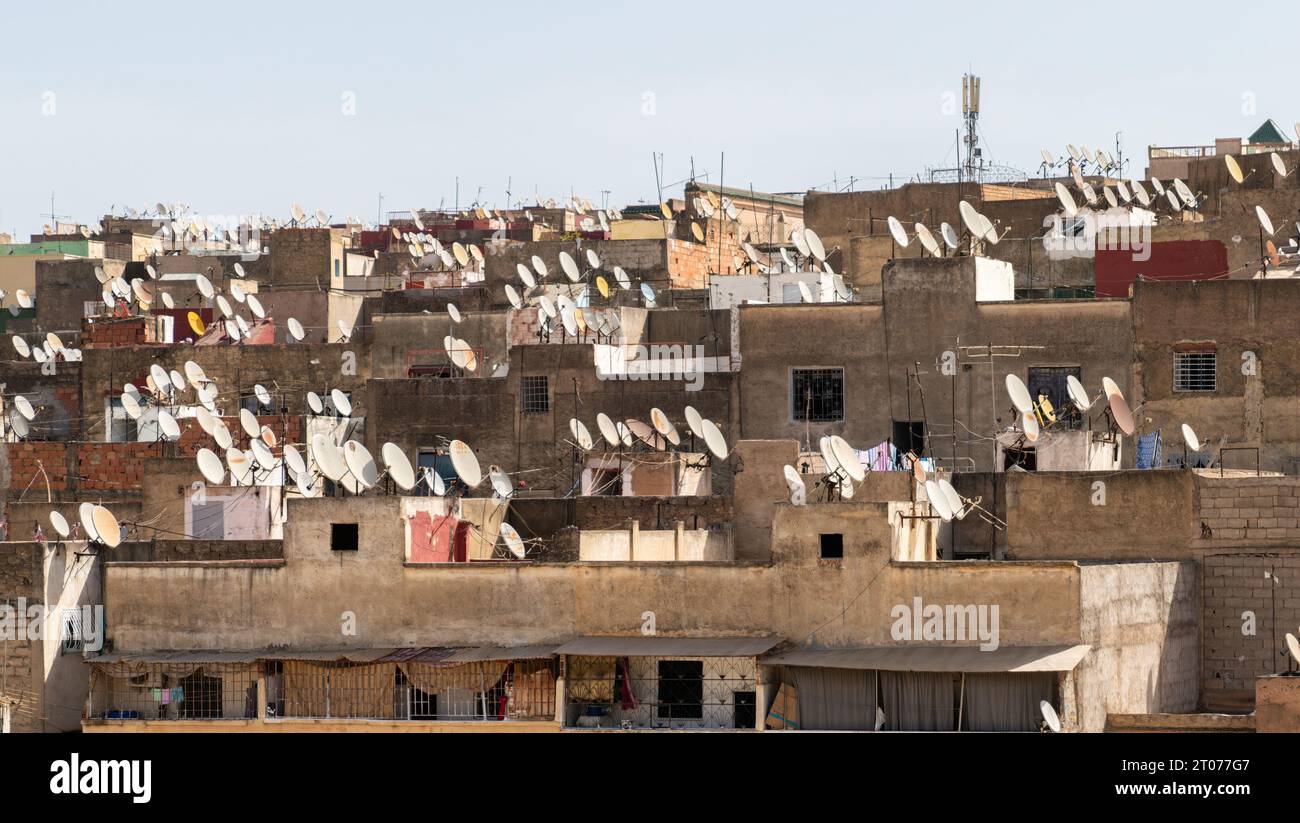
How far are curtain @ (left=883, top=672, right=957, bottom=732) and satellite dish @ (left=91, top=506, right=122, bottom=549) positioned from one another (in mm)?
11264

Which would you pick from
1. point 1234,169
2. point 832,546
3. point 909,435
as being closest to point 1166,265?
point 1234,169

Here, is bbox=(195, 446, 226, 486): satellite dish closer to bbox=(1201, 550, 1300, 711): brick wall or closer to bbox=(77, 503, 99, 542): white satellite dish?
bbox=(77, 503, 99, 542): white satellite dish

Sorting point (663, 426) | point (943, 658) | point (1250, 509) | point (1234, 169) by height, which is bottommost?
point (943, 658)

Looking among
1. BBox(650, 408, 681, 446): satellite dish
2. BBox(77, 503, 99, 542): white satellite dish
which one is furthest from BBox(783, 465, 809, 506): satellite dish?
BBox(77, 503, 99, 542): white satellite dish

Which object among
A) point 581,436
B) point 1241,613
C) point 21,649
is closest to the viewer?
point 21,649

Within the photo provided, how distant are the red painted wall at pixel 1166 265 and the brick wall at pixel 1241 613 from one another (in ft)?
52.3

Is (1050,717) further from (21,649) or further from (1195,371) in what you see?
(1195,371)

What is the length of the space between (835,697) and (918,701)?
112 cm

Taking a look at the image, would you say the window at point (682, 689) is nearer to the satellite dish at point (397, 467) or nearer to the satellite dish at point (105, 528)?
the satellite dish at point (397, 467)

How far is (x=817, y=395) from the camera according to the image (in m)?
42.9

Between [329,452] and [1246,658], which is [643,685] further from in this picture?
[1246,658]

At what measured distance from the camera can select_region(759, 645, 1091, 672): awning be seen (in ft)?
95.2
